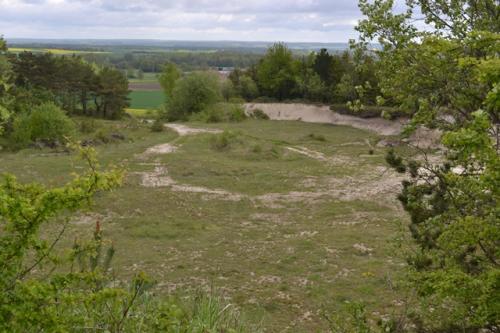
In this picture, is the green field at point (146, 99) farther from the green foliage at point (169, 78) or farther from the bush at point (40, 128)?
the bush at point (40, 128)

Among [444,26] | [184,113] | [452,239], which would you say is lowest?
[184,113]

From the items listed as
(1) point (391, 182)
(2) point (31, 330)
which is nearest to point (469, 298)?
(2) point (31, 330)

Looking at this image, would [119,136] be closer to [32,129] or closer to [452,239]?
[32,129]

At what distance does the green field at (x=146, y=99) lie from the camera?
93825mm

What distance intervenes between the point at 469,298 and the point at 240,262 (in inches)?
415

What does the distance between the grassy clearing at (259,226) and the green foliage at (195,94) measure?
84.0ft

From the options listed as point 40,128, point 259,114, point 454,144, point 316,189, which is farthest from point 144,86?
point 454,144

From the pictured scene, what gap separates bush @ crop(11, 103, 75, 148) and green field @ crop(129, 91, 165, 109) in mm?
55275

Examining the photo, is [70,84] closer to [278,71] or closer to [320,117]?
[278,71]

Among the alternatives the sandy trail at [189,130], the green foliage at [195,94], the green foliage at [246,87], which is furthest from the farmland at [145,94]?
the sandy trail at [189,130]

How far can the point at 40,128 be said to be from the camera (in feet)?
116

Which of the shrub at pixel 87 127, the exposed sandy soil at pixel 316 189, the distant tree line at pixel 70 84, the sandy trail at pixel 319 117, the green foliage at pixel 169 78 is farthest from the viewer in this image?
the green foliage at pixel 169 78

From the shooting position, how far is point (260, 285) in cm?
1404

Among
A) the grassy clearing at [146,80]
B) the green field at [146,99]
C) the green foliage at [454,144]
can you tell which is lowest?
the green field at [146,99]
